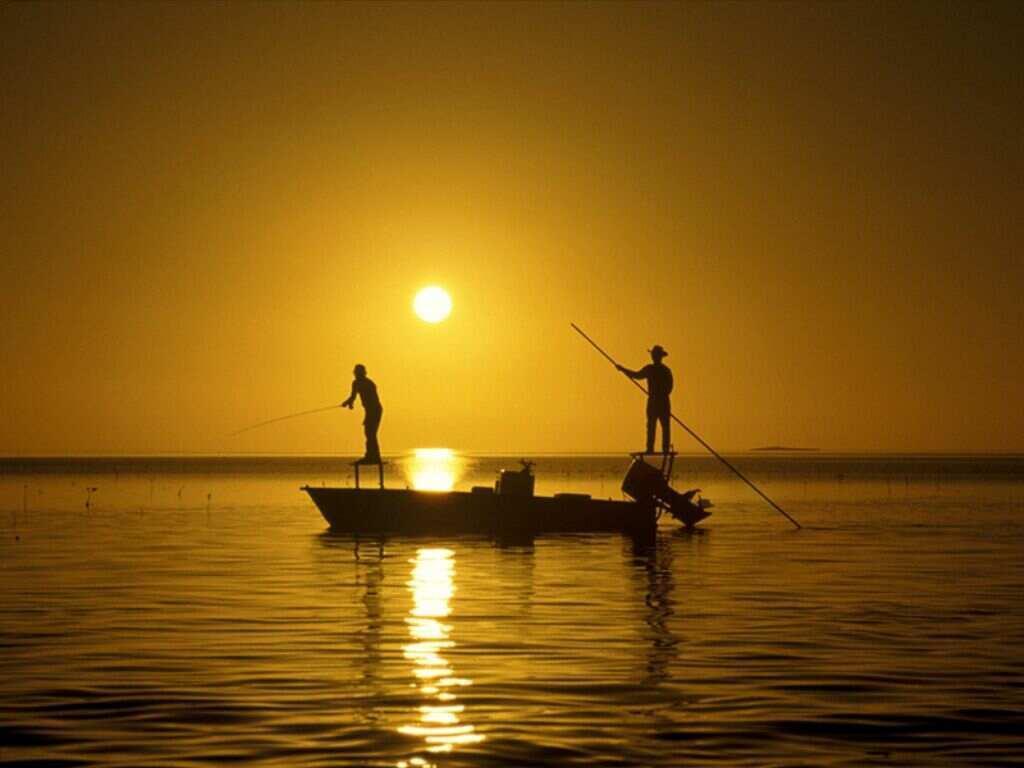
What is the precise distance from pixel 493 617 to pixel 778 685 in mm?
6098

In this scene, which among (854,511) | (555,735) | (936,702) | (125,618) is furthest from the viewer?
(854,511)

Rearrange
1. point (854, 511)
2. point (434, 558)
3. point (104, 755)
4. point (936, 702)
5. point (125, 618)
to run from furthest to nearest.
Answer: point (854, 511) < point (434, 558) < point (125, 618) < point (936, 702) < point (104, 755)

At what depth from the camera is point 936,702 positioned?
42.7 ft

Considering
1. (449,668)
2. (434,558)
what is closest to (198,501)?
(434,558)

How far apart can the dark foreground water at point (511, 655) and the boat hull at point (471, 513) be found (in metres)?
3.84

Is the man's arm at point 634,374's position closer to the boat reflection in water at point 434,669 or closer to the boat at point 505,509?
the boat at point 505,509

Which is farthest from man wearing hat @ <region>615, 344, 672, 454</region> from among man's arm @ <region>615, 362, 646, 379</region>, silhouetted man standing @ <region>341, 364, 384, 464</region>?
silhouetted man standing @ <region>341, 364, 384, 464</region>

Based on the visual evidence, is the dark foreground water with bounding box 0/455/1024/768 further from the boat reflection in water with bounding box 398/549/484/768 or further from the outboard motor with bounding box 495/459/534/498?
the outboard motor with bounding box 495/459/534/498

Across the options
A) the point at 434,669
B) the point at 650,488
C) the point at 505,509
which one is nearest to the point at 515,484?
the point at 505,509

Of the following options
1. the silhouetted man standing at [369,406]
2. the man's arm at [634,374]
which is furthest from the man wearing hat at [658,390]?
the silhouetted man standing at [369,406]

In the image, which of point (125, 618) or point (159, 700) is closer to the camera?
point (159, 700)

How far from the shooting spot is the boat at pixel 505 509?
3603 centimetres

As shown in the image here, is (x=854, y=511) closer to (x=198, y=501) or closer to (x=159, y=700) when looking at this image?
(x=198, y=501)

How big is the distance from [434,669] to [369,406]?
20401 mm
